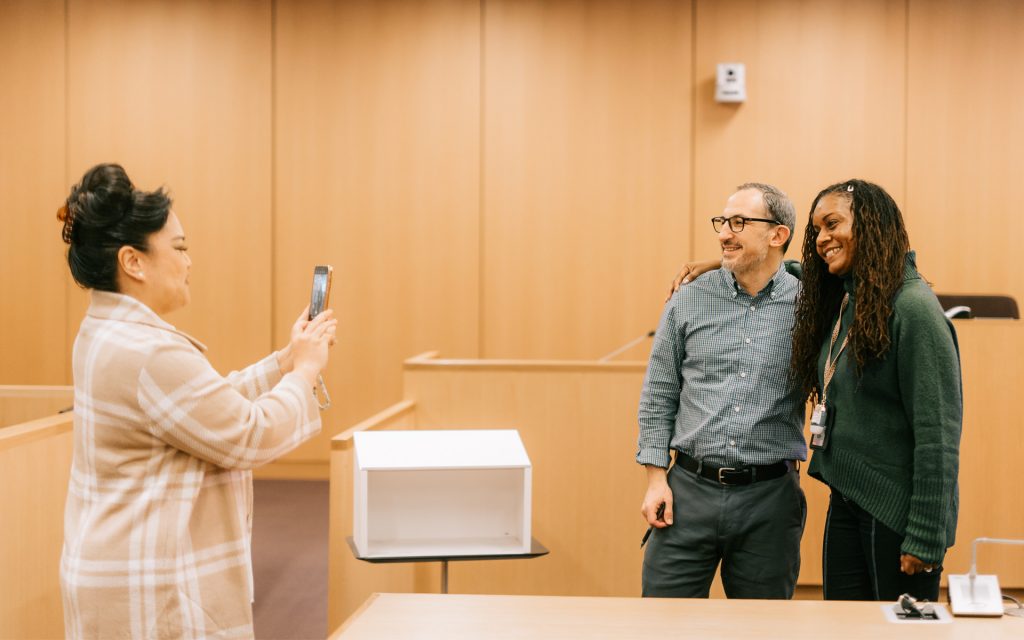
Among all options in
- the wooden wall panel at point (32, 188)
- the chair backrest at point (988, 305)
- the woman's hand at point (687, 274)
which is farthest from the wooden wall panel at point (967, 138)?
the wooden wall panel at point (32, 188)

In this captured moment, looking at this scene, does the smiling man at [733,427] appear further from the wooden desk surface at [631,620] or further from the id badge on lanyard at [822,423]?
the wooden desk surface at [631,620]

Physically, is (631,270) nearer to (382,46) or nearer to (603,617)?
(382,46)

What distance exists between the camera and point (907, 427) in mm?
1960

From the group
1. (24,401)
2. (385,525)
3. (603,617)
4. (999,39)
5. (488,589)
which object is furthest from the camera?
(999,39)

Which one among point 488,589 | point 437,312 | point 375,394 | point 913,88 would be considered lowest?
point 488,589

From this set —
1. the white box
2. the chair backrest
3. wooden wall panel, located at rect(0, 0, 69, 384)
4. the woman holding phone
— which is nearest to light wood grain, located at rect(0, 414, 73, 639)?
the white box

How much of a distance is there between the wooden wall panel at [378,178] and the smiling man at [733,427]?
3731mm

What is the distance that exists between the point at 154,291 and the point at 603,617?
3.24 feet

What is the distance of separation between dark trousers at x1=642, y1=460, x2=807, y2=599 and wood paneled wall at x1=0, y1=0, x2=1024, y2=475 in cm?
373

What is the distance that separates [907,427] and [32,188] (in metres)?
5.87

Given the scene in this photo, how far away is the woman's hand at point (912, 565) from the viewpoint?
1.87 m

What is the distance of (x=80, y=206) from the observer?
1474mm

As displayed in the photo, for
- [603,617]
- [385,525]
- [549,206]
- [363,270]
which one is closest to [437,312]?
[363,270]

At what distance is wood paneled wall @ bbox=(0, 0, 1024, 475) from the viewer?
19.3 ft
